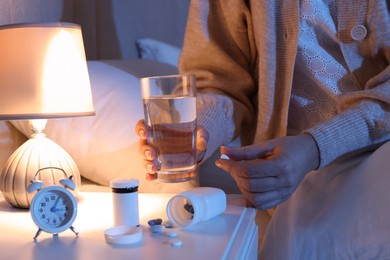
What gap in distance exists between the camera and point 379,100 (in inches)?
40.6

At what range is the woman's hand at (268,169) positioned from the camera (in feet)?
3.00

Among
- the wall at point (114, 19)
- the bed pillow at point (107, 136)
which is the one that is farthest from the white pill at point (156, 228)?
the wall at point (114, 19)

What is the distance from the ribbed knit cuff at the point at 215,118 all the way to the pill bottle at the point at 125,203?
1.00 ft

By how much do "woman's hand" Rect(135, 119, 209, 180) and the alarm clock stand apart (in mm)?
168

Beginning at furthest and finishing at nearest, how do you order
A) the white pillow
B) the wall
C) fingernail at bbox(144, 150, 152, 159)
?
1. the white pillow
2. the wall
3. fingernail at bbox(144, 150, 152, 159)

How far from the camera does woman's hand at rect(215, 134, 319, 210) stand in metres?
0.92

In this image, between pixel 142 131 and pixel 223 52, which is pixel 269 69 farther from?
pixel 142 131

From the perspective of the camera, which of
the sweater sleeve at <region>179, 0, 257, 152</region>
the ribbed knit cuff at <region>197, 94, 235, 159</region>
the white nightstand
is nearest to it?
the white nightstand

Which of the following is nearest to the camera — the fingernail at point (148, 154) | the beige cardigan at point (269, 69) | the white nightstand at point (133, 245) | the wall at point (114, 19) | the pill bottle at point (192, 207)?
the white nightstand at point (133, 245)

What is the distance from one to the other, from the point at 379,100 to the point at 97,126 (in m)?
0.57

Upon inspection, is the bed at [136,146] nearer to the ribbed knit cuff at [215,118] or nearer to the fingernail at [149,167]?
the ribbed knit cuff at [215,118]

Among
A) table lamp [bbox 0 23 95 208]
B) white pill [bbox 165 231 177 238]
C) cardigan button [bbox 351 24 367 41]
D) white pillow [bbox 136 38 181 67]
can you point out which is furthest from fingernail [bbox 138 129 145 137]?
white pillow [bbox 136 38 181 67]

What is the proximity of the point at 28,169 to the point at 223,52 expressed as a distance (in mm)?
534

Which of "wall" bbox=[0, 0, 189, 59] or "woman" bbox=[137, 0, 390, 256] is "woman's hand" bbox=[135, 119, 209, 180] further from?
"wall" bbox=[0, 0, 189, 59]
